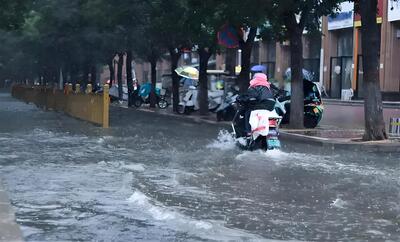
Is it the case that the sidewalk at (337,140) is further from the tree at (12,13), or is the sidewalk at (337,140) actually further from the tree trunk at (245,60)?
the tree at (12,13)

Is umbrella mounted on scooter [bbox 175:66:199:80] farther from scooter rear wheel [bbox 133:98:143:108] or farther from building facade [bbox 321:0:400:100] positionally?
building facade [bbox 321:0:400:100]

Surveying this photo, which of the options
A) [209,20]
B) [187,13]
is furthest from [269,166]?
[187,13]

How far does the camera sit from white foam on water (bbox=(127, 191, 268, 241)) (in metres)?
6.28

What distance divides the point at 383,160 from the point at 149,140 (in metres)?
6.08

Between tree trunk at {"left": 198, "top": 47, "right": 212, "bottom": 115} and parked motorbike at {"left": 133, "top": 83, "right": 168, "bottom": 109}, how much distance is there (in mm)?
10956

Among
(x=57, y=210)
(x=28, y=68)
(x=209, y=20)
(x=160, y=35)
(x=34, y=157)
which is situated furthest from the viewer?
(x=28, y=68)

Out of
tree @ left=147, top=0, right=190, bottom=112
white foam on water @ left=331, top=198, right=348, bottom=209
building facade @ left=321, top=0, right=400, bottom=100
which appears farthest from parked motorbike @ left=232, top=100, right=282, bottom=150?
building facade @ left=321, top=0, right=400, bottom=100

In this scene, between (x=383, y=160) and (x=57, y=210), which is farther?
(x=383, y=160)

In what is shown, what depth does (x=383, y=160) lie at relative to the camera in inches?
515

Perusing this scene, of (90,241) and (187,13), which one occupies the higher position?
(187,13)

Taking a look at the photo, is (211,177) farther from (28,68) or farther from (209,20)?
(28,68)

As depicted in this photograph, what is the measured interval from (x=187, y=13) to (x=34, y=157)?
11919mm

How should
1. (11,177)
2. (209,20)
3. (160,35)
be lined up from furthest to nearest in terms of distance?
1. (160,35)
2. (209,20)
3. (11,177)

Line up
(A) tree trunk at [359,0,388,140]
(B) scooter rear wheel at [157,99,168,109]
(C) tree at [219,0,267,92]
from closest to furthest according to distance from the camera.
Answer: (A) tree trunk at [359,0,388,140] → (C) tree at [219,0,267,92] → (B) scooter rear wheel at [157,99,168,109]
